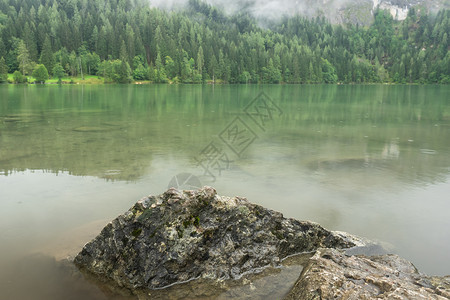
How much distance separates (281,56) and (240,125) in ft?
585

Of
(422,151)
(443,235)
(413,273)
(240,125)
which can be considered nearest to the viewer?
(413,273)

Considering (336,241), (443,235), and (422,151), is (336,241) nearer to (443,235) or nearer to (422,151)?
(443,235)

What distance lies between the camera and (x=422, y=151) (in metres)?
16.1

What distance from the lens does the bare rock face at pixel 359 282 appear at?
425 cm

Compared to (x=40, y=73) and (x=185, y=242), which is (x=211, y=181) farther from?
(x=40, y=73)

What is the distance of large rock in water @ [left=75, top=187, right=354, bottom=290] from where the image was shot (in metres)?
5.82

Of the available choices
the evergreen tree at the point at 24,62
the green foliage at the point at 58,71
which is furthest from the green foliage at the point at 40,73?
the evergreen tree at the point at 24,62

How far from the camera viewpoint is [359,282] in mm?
4586

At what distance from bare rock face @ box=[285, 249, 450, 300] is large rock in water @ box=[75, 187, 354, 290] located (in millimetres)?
1250

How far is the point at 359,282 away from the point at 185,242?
289cm

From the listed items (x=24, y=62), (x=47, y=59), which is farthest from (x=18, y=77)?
(x=47, y=59)

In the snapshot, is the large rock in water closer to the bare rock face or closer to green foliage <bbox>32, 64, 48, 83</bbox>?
the bare rock face

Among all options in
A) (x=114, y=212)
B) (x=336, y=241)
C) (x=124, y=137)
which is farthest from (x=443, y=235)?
(x=124, y=137)

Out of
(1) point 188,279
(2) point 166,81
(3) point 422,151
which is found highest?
(2) point 166,81
